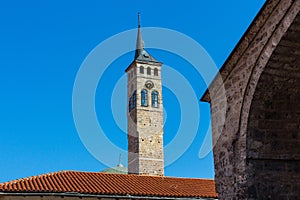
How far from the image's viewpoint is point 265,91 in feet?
21.2

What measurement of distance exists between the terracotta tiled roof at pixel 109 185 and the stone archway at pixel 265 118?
20.7ft

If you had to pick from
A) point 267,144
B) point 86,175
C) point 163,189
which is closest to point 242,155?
point 267,144

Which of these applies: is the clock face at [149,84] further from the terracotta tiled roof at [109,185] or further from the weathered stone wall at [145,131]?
the terracotta tiled roof at [109,185]

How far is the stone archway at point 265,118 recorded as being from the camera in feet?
20.6

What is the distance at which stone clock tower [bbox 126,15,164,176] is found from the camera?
1059 inches

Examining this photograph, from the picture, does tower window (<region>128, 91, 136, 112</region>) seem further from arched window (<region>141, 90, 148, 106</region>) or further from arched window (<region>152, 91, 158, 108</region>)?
arched window (<region>152, 91, 158, 108</region>)

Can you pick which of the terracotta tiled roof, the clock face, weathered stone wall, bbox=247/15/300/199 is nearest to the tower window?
the clock face

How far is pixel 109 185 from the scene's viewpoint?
1314cm

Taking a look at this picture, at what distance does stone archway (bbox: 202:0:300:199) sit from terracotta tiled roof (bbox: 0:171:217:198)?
6.31 meters

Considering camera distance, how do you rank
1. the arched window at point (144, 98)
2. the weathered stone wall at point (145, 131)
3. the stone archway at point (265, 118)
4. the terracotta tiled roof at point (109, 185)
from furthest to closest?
the arched window at point (144, 98) < the weathered stone wall at point (145, 131) < the terracotta tiled roof at point (109, 185) < the stone archway at point (265, 118)

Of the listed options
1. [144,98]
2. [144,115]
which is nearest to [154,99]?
[144,98]

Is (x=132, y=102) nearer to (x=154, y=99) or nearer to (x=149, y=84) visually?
(x=154, y=99)

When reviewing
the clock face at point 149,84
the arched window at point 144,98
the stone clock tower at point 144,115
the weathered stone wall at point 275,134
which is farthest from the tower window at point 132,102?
the weathered stone wall at point 275,134

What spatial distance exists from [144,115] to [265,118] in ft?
72.1
